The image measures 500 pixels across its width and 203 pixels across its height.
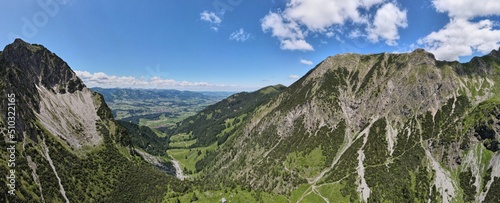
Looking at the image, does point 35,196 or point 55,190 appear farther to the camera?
point 55,190

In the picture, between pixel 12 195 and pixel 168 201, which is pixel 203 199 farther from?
pixel 12 195

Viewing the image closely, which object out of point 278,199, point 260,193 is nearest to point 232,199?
point 260,193

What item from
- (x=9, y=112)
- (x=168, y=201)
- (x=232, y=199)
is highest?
(x=9, y=112)

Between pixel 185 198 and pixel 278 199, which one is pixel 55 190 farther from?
pixel 278 199

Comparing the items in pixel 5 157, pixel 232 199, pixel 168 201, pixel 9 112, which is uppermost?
pixel 9 112

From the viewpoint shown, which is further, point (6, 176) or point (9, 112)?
point (9, 112)

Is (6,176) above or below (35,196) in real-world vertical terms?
above

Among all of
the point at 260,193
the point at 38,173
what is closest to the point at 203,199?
the point at 260,193

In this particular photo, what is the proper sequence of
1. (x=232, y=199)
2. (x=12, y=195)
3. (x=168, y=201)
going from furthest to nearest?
(x=168, y=201), (x=232, y=199), (x=12, y=195)

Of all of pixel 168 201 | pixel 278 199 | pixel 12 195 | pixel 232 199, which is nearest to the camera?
pixel 12 195
